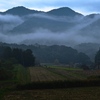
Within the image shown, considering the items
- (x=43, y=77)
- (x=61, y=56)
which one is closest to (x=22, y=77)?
(x=43, y=77)

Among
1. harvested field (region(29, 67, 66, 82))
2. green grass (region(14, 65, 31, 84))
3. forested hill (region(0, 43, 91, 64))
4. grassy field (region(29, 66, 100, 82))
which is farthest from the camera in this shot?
forested hill (region(0, 43, 91, 64))

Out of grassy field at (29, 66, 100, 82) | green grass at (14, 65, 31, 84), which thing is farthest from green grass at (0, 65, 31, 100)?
grassy field at (29, 66, 100, 82)

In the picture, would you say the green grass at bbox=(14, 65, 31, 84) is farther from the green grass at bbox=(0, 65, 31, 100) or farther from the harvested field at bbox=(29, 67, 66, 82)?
the harvested field at bbox=(29, 67, 66, 82)

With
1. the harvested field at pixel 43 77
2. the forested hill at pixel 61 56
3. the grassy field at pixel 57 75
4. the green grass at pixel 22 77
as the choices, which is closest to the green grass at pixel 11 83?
the green grass at pixel 22 77

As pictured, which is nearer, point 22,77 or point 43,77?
point 22,77

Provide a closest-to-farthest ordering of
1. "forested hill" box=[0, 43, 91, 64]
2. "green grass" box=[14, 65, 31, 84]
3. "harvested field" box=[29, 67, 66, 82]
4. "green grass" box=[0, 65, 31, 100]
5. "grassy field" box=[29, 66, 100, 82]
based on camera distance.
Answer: "green grass" box=[0, 65, 31, 100]
"green grass" box=[14, 65, 31, 84]
"harvested field" box=[29, 67, 66, 82]
"grassy field" box=[29, 66, 100, 82]
"forested hill" box=[0, 43, 91, 64]

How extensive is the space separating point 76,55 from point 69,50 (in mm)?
20573

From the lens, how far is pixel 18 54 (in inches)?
4540

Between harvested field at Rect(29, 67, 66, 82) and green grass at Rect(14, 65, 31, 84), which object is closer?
green grass at Rect(14, 65, 31, 84)

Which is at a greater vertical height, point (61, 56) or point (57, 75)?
point (61, 56)

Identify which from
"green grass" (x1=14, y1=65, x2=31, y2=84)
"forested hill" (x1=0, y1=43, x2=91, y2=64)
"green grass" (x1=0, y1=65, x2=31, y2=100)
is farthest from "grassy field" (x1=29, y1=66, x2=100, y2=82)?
"forested hill" (x1=0, y1=43, x2=91, y2=64)

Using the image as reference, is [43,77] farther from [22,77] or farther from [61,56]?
[61,56]

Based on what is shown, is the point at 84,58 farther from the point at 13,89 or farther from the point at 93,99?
the point at 93,99

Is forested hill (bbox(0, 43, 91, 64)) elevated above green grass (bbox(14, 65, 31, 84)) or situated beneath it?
elevated above
